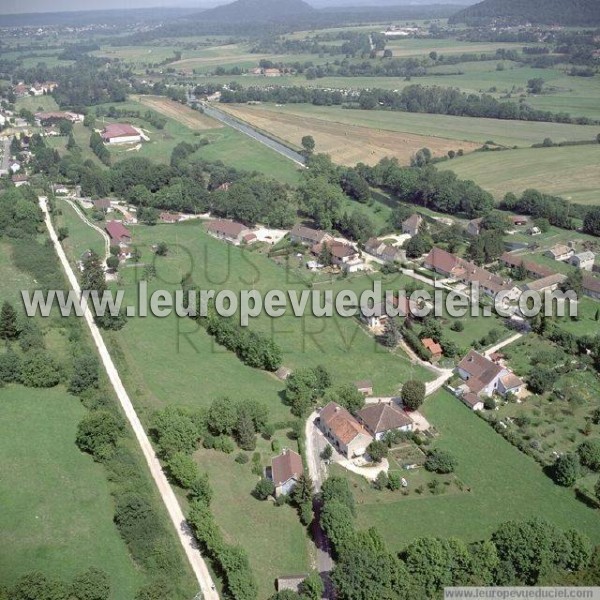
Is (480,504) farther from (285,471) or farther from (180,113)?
(180,113)

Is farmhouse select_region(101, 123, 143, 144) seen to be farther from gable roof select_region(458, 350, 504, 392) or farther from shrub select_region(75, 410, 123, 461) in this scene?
gable roof select_region(458, 350, 504, 392)

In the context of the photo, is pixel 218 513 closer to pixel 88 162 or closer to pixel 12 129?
pixel 88 162

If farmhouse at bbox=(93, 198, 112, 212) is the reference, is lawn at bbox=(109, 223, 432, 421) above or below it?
below

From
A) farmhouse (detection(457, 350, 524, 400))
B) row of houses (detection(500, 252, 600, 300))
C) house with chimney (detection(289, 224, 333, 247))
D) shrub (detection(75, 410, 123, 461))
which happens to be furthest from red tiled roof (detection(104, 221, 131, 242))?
farmhouse (detection(457, 350, 524, 400))

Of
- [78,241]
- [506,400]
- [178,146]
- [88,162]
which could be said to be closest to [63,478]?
[506,400]

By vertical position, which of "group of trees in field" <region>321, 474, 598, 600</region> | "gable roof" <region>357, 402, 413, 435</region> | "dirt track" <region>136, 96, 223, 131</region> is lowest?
"group of trees in field" <region>321, 474, 598, 600</region>

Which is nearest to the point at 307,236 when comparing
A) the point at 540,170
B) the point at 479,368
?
the point at 479,368
